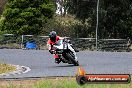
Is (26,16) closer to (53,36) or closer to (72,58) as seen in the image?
(72,58)

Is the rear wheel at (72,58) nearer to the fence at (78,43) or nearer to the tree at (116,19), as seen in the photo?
the fence at (78,43)

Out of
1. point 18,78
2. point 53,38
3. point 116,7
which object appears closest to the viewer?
point 18,78

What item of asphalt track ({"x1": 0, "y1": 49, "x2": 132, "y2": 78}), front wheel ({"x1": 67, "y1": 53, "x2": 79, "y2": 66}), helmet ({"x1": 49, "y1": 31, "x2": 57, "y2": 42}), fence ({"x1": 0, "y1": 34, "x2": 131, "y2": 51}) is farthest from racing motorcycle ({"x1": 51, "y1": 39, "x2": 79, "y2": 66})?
fence ({"x1": 0, "y1": 34, "x2": 131, "y2": 51})

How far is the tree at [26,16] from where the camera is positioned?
44094 mm

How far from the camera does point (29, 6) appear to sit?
148ft

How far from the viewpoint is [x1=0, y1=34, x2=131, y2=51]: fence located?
39.2m

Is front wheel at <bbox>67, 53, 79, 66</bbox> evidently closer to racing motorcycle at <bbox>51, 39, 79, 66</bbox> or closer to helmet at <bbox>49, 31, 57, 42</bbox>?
racing motorcycle at <bbox>51, 39, 79, 66</bbox>

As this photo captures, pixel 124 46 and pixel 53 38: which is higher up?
pixel 53 38

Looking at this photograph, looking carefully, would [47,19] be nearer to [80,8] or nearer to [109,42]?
[80,8]

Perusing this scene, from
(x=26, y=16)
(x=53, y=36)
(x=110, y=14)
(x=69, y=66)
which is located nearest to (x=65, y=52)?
(x=69, y=66)

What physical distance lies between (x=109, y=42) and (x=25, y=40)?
7.05m

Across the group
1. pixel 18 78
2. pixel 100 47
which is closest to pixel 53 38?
pixel 18 78

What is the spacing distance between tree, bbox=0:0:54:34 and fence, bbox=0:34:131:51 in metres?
2.62

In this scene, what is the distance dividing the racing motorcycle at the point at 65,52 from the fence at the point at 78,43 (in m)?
16.2
